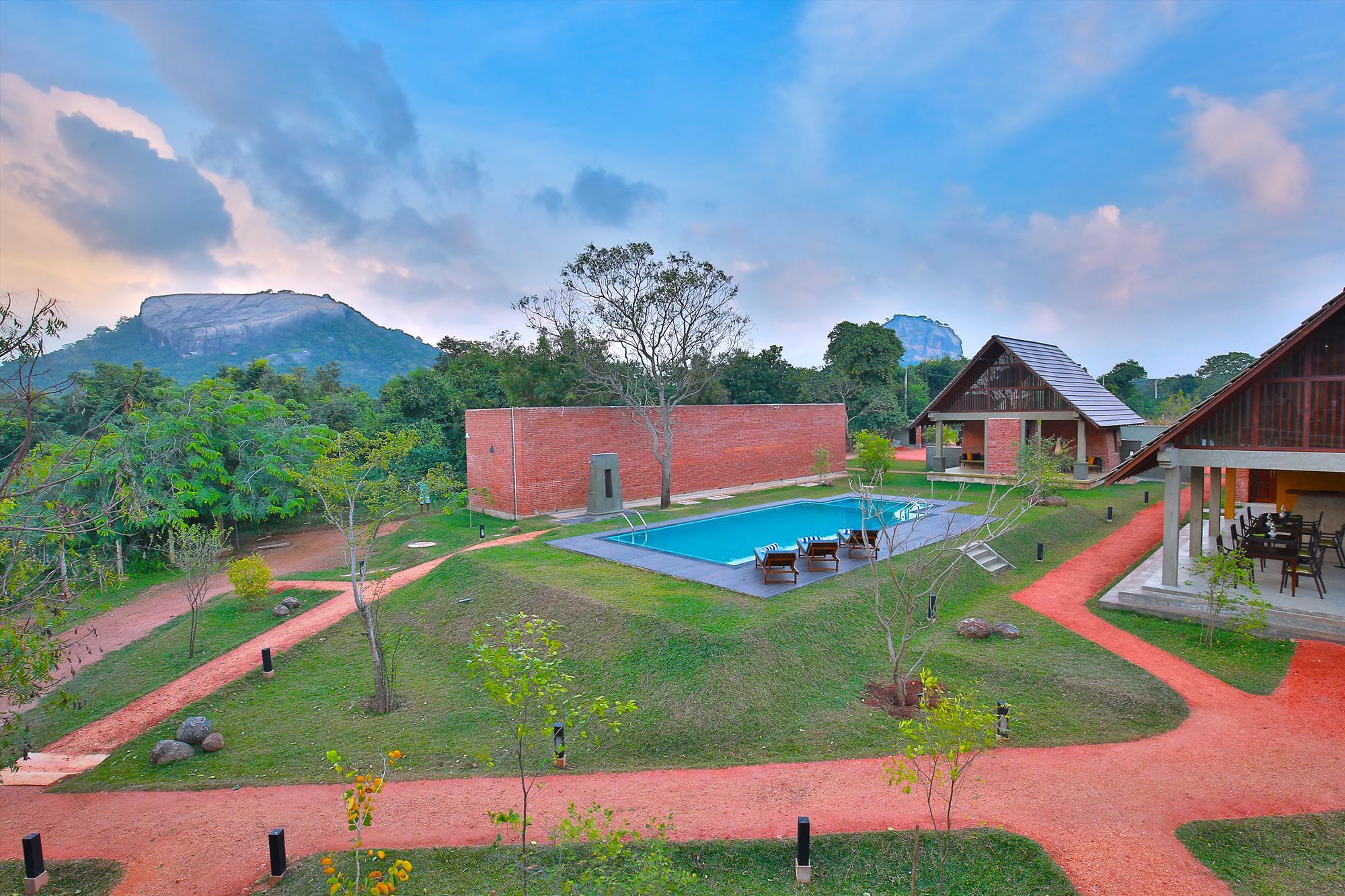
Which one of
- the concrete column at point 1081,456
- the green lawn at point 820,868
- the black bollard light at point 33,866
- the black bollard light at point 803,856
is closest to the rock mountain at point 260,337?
the concrete column at point 1081,456

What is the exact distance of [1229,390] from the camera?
29.3 feet

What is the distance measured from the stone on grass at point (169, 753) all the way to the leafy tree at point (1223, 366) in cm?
5735

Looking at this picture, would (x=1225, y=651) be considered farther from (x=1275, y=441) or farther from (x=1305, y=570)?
(x=1275, y=441)

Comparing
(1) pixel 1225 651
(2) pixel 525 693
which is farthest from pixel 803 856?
(1) pixel 1225 651

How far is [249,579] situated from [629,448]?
11562 mm

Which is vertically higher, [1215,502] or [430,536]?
Result: [1215,502]

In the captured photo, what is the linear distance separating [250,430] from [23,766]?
44.4ft

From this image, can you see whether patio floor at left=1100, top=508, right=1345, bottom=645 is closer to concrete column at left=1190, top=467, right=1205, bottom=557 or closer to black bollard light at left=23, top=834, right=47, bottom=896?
concrete column at left=1190, top=467, right=1205, bottom=557

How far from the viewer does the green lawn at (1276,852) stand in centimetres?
437

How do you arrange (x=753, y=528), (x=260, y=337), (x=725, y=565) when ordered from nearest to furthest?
(x=725, y=565) → (x=753, y=528) → (x=260, y=337)

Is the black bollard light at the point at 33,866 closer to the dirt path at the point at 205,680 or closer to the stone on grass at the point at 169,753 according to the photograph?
the stone on grass at the point at 169,753

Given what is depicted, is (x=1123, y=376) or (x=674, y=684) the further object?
(x=1123, y=376)

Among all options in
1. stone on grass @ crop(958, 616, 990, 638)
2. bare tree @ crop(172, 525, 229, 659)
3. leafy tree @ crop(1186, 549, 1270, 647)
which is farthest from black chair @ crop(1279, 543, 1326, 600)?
bare tree @ crop(172, 525, 229, 659)

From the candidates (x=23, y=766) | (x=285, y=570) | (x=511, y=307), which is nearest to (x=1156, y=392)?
(x=511, y=307)
